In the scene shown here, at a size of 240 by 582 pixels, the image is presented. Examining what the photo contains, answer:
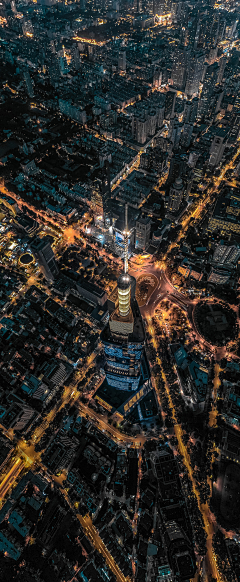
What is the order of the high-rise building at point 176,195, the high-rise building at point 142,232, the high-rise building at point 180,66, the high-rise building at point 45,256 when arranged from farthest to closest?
the high-rise building at point 180,66 < the high-rise building at point 176,195 < the high-rise building at point 142,232 < the high-rise building at point 45,256

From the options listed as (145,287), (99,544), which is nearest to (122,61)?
(145,287)

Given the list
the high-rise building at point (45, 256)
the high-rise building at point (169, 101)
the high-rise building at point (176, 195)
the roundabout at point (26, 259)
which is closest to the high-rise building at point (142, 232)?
the high-rise building at point (176, 195)

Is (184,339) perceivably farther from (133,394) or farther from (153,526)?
(153,526)

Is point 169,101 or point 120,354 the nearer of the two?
point 120,354

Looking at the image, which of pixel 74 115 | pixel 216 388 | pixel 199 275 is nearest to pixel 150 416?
pixel 216 388

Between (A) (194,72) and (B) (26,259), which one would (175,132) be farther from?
(B) (26,259)

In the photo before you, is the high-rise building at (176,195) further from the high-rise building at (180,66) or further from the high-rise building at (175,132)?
the high-rise building at (180,66)

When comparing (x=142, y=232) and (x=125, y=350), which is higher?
(x=142, y=232)

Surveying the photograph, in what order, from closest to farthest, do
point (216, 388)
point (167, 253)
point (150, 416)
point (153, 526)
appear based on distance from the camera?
point (153, 526), point (150, 416), point (216, 388), point (167, 253)
